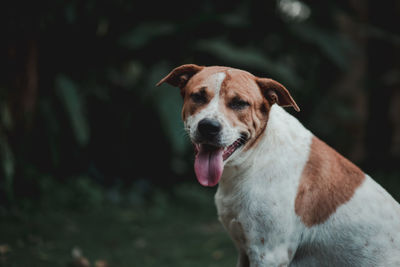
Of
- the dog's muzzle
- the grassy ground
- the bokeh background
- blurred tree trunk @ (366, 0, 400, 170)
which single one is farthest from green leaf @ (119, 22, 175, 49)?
the dog's muzzle

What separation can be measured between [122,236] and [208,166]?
3001 mm

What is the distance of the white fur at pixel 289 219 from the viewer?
2699mm

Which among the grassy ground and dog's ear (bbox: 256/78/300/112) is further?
the grassy ground

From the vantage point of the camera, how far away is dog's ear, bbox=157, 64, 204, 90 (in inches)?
121

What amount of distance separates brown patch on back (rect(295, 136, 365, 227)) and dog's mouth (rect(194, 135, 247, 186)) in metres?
0.50

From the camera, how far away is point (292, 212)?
2717 millimetres

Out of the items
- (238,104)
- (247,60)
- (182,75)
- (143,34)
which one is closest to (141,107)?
(143,34)

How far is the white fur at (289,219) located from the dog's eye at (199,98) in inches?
4.5

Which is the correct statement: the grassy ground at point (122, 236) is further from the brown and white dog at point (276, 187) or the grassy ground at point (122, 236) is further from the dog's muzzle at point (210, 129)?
the dog's muzzle at point (210, 129)

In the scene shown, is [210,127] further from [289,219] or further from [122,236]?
[122,236]

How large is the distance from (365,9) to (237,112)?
6375 millimetres

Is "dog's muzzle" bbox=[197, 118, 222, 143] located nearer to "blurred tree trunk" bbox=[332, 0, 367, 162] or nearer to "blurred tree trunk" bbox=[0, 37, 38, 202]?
"blurred tree trunk" bbox=[0, 37, 38, 202]

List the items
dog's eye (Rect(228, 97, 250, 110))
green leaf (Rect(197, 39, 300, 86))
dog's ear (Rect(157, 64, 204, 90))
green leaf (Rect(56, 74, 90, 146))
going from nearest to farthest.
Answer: dog's eye (Rect(228, 97, 250, 110)) < dog's ear (Rect(157, 64, 204, 90)) < green leaf (Rect(56, 74, 90, 146)) < green leaf (Rect(197, 39, 300, 86))

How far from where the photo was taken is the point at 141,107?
6.80 metres
